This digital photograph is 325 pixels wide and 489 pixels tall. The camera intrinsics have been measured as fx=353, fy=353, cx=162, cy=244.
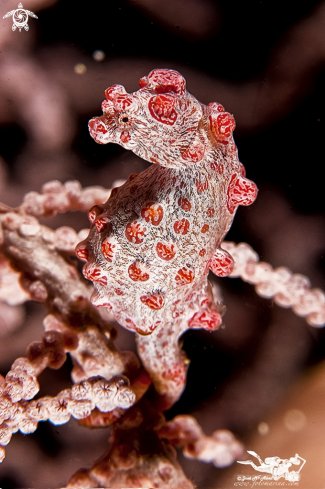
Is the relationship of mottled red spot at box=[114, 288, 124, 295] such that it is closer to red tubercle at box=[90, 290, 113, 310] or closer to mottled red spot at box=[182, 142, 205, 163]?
red tubercle at box=[90, 290, 113, 310]

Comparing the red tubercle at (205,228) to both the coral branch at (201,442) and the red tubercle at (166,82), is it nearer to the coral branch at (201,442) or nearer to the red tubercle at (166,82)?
the red tubercle at (166,82)

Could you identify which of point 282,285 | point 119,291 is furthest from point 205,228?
point 282,285

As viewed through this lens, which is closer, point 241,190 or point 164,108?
point 164,108

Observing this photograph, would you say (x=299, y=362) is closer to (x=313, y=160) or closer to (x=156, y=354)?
(x=156, y=354)

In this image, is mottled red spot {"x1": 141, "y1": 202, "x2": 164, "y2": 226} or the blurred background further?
the blurred background

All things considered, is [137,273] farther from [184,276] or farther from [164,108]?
[164,108]

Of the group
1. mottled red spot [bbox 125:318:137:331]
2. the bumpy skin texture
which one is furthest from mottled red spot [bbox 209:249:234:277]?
mottled red spot [bbox 125:318:137:331]

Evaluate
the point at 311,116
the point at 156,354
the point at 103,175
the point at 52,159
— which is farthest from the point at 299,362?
the point at 52,159

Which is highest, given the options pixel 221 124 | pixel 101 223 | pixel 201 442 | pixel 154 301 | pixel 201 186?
pixel 221 124
